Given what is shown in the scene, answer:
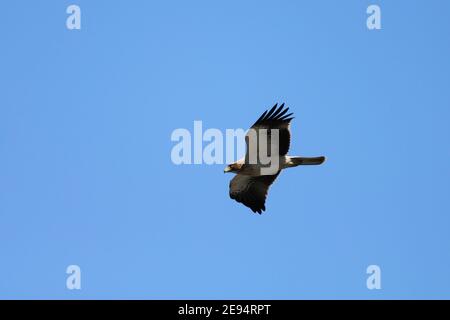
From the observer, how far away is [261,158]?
17344 mm

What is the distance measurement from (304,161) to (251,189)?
69.3 inches

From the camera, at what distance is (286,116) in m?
16.7

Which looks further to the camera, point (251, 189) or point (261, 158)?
point (251, 189)

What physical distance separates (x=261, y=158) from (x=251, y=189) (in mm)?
1290

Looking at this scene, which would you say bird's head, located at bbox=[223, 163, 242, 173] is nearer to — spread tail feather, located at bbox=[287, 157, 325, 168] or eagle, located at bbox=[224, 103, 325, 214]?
eagle, located at bbox=[224, 103, 325, 214]

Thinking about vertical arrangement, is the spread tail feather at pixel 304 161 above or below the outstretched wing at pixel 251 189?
above

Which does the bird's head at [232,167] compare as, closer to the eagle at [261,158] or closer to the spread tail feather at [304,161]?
the eagle at [261,158]

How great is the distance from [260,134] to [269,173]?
1.29 metres

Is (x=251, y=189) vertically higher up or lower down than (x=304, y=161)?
lower down

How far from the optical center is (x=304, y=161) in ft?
56.4

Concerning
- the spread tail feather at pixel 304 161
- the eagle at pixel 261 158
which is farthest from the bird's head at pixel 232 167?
the spread tail feather at pixel 304 161

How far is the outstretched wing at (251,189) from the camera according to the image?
59.6 feet
